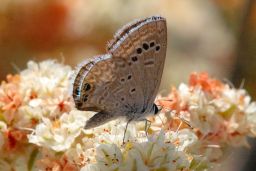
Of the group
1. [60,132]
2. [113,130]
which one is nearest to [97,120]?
[113,130]

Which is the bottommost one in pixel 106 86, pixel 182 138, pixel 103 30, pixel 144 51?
pixel 182 138

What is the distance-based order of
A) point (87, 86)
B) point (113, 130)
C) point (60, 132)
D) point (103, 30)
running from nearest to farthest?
point (87, 86) < point (113, 130) < point (60, 132) < point (103, 30)

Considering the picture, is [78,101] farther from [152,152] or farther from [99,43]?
[99,43]

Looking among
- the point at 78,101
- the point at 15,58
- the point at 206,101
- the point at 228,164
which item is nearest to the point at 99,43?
the point at 15,58

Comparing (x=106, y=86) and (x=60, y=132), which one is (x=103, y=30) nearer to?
(x=60, y=132)

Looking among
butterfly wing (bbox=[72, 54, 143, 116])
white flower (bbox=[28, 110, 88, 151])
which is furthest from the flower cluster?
butterfly wing (bbox=[72, 54, 143, 116])
